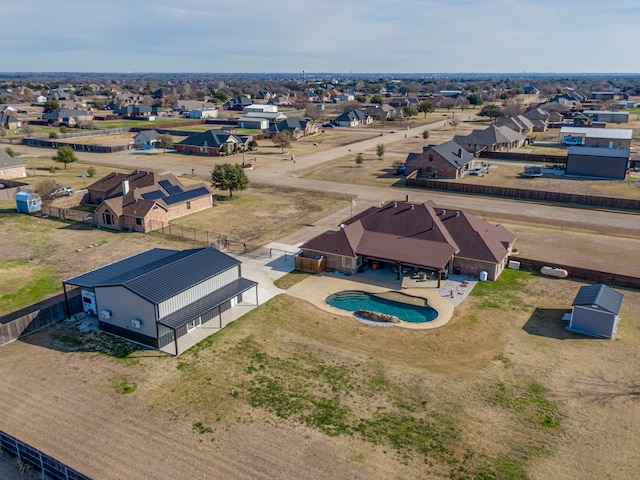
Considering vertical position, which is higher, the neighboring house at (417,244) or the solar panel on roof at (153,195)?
the solar panel on roof at (153,195)

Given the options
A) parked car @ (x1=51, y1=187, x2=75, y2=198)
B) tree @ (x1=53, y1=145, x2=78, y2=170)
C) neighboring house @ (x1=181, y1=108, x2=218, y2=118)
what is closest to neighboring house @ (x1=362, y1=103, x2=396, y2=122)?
neighboring house @ (x1=181, y1=108, x2=218, y2=118)

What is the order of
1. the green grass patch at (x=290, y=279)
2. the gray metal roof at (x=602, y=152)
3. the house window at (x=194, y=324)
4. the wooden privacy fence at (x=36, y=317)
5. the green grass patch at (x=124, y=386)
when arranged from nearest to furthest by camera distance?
the green grass patch at (x=124, y=386), the wooden privacy fence at (x=36, y=317), the house window at (x=194, y=324), the green grass patch at (x=290, y=279), the gray metal roof at (x=602, y=152)

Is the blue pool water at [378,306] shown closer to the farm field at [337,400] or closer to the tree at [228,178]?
the farm field at [337,400]

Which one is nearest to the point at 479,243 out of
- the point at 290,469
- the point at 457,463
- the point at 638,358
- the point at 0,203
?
the point at 638,358

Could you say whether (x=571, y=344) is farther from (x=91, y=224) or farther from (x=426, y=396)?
(x=91, y=224)

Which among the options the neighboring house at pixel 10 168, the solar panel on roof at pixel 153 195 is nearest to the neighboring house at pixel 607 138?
the solar panel on roof at pixel 153 195

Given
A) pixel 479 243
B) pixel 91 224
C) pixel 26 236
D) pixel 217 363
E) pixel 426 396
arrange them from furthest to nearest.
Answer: pixel 91 224
pixel 26 236
pixel 479 243
pixel 217 363
pixel 426 396

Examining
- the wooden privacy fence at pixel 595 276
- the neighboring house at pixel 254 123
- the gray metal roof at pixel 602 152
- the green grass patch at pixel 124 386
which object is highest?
the neighboring house at pixel 254 123
